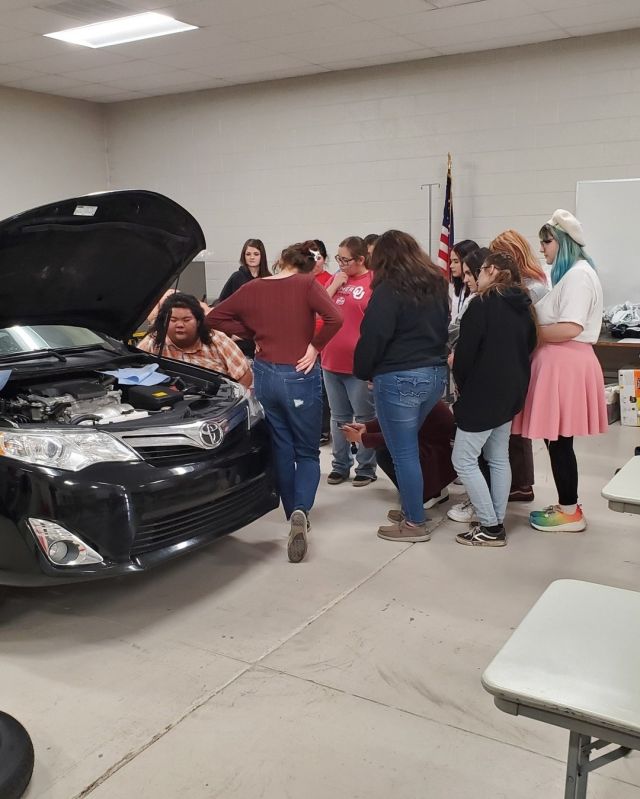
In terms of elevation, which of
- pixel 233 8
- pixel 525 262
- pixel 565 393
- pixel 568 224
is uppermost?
pixel 233 8

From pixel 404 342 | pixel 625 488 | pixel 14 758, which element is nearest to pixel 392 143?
pixel 404 342

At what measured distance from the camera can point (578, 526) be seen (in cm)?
389

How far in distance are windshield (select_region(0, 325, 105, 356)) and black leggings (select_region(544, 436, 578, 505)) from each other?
226 centimetres

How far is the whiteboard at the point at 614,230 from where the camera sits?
654cm

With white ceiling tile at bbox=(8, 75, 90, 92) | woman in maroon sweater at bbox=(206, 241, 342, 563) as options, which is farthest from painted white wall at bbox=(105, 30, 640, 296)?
woman in maroon sweater at bbox=(206, 241, 342, 563)

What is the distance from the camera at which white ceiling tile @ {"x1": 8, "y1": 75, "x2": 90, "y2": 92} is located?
8.01 m

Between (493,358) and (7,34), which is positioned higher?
(7,34)

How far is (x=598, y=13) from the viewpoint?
5.86m

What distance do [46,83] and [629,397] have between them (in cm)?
658

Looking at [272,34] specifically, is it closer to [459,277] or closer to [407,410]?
[459,277]

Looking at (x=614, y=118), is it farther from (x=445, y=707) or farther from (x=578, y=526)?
(x=445, y=707)

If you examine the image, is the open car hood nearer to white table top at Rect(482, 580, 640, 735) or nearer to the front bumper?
the front bumper

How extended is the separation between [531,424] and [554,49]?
438cm

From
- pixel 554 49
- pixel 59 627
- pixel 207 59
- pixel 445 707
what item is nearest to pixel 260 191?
pixel 207 59
